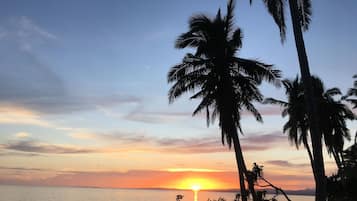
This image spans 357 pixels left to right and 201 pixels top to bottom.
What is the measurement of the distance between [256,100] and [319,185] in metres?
10.0

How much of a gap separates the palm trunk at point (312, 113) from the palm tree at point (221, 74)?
271 inches

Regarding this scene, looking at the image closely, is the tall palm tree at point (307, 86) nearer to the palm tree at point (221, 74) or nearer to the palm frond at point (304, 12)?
the palm frond at point (304, 12)

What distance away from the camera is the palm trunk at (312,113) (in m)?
11.8

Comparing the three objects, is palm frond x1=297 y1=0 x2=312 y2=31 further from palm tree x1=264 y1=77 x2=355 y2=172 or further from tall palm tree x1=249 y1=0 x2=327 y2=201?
palm tree x1=264 y1=77 x2=355 y2=172

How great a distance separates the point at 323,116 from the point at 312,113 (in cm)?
2344

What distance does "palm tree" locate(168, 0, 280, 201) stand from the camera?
19.9 metres

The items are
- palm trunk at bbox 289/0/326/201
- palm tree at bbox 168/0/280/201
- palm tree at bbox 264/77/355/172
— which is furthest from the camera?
palm tree at bbox 264/77/355/172

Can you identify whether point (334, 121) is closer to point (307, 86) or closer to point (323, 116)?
point (323, 116)

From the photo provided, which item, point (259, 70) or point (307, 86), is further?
point (259, 70)

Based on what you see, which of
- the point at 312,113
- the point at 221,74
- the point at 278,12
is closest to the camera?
the point at 312,113

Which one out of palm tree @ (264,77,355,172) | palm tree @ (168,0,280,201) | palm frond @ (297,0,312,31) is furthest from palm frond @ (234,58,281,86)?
palm tree @ (264,77,355,172)

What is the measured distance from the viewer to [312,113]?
12500 millimetres

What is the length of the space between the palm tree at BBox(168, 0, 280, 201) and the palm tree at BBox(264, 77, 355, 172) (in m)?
13.4

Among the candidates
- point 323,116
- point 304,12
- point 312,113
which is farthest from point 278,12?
point 323,116
